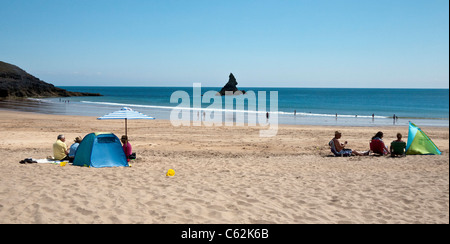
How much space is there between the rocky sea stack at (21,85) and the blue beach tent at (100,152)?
2613 inches

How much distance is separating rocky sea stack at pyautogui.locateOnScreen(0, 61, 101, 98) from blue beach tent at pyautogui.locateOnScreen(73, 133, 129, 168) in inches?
2613

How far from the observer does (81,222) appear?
545 centimetres

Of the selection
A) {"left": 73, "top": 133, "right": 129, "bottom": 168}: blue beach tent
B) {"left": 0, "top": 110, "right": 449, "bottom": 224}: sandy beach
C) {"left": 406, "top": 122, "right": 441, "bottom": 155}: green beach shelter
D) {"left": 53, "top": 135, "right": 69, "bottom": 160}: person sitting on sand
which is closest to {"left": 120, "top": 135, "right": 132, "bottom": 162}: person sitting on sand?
{"left": 0, "top": 110, "right": 449, "bottom": 224}: sandy beach

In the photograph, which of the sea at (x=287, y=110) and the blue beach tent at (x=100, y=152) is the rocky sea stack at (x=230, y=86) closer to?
the sea at (x=287, y=110)

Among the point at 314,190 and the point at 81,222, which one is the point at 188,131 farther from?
the point at 81,222

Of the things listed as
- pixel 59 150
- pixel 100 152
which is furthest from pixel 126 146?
pixel 59 150

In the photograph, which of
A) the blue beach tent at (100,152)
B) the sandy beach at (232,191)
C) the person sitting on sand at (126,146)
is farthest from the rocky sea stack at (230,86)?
the blue beach tent at (100,152)

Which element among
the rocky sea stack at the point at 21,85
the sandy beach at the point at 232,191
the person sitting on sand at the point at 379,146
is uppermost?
the rocky sea stack at the point at 21,85

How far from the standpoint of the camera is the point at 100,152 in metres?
10.3

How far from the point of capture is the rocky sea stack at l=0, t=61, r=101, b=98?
69188mm

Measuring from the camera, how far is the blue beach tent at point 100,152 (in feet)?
33.4

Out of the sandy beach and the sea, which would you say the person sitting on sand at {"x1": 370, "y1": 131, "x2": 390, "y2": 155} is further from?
the sea

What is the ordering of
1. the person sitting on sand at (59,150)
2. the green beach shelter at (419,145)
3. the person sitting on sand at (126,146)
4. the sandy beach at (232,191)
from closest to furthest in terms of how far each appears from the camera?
the sandy beach at (232,191), the person sitting on sand at (59,150), the person sitting on sand at (126,146), the green beach shelter at (419,145)
